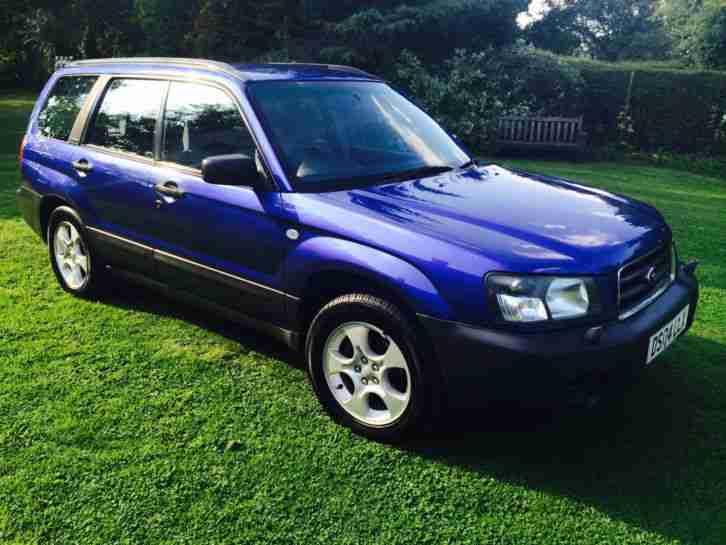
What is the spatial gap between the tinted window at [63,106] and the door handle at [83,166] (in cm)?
37

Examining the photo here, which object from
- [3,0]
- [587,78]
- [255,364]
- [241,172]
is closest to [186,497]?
[255,364]

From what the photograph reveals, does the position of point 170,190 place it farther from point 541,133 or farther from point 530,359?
point 541,133

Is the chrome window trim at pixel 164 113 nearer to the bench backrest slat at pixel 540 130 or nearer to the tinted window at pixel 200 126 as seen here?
the tinted window at pixel 200 126

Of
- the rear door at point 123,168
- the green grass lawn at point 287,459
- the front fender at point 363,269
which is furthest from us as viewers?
the rear door at point 123,168

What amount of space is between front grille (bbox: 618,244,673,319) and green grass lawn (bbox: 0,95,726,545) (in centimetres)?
61

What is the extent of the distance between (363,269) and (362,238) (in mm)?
149

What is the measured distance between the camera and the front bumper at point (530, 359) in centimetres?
285

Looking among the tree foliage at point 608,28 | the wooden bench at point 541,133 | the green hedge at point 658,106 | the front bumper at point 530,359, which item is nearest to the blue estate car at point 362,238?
the front bumper at point 530,359

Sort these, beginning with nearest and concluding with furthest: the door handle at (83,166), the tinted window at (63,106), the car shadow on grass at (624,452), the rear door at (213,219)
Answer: the car shadow on grass at (624,452) → the rear door at (213,219) → the door handle at (83,166) → the tinted window at (63,106)

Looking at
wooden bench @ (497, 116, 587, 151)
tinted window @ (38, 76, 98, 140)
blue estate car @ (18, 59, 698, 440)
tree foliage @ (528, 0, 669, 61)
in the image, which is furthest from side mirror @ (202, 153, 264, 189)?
tree foliage @ (528, 0, 669, 61)

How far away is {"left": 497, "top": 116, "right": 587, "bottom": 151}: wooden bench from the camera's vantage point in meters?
14.2

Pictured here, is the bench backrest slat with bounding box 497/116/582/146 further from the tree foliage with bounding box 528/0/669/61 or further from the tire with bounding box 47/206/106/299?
the tree foliage with bounding box 528/0/669/61

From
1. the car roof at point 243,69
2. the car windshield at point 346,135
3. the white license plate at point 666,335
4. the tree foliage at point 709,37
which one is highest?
the tree foliage at point 709,37

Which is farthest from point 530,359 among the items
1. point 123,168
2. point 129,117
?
point 129,117
